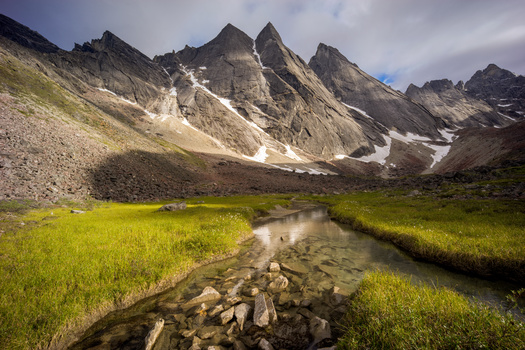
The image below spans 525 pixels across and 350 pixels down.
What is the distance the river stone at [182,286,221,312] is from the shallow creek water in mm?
221

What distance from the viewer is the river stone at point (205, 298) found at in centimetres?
786

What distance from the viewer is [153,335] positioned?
6.01 meters

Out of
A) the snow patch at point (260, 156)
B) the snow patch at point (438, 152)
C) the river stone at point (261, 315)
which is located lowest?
the river stone at point (261, 315)

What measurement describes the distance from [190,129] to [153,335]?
120m

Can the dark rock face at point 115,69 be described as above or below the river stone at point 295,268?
above

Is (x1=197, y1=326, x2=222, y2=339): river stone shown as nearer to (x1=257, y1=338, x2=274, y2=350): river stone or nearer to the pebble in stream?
the pebble in stream

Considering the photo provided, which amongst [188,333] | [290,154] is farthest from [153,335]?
[290,154]

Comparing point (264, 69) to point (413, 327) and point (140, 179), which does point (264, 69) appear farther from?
point (413, 327)

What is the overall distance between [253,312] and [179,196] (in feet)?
137

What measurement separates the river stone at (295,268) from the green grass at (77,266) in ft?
13.9

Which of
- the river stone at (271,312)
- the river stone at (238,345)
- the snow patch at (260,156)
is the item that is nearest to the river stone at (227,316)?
the river stone at (238,345)

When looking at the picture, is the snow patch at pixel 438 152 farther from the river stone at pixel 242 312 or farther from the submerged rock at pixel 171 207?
the river stone at pixel 242 312

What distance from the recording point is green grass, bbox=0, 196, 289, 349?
568 centimetres

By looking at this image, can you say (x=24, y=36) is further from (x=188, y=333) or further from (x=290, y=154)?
(x=188, y=333)
